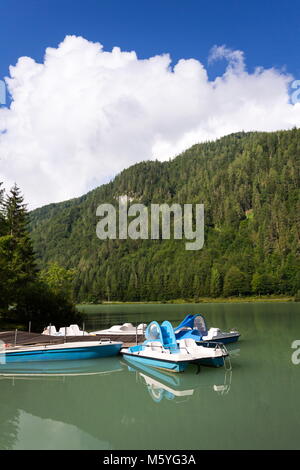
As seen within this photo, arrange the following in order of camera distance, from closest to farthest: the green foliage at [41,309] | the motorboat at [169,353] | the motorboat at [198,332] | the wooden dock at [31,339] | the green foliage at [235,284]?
1. the motorboat at [169,353]
2. the wooden dock at [31,339]
3. the motorboat at [198,332]
4. the green foliage at [41,309]
5. the green foliage at [235,284]

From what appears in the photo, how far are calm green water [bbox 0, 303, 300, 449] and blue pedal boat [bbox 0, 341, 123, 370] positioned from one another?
233 centimetres

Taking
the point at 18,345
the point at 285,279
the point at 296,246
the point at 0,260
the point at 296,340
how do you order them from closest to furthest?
the point at 18,345
the point at 296,340
the point at 0,260
the point at 285,279
the point at 296,246

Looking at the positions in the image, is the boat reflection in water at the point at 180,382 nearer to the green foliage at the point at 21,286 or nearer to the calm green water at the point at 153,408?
the calm green water at the point at 153,408

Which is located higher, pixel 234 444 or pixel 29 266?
pixel 29 266

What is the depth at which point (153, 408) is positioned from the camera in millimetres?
13688

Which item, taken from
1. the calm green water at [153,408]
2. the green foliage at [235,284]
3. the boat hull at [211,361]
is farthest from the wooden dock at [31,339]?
the green foliage at [235,284]

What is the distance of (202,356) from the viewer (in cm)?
1983

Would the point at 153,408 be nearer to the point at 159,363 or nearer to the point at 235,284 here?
the point at 159,363

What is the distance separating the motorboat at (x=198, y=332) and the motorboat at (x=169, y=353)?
430 cm

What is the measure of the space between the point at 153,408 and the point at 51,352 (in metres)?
12.6

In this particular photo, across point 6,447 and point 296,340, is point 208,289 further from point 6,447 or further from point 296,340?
point 6,447

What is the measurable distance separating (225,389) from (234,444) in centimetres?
639

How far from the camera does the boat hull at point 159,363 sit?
19.3 m

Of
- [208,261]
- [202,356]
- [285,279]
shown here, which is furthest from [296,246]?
[202,356]
